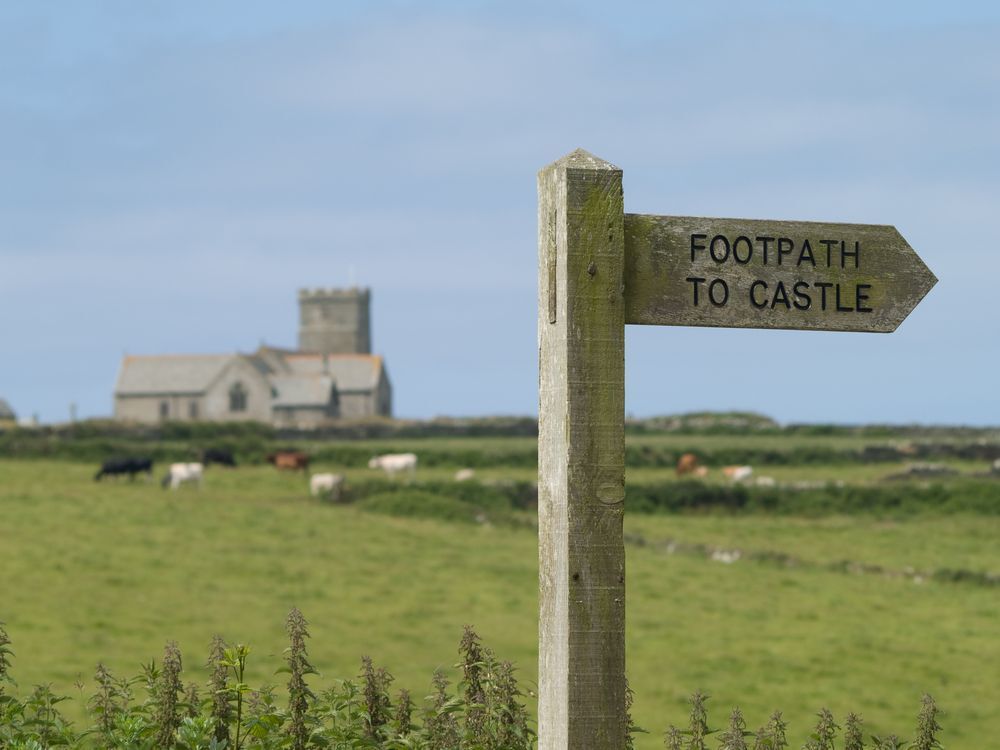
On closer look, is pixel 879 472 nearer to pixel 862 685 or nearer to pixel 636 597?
pixel 636 597

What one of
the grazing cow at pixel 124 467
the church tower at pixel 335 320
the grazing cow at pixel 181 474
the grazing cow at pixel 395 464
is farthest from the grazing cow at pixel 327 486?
the church tower at pixel 335 320

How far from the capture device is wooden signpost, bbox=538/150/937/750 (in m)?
5.44

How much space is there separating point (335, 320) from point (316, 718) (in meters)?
150

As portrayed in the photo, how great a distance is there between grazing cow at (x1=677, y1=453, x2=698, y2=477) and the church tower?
97650 mm

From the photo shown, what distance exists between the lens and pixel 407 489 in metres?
47.2

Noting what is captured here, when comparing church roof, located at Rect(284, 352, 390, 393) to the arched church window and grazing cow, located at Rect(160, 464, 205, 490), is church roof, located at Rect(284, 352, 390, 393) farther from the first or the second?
grazing cow, located at Rect(160, 464, 205, 490)

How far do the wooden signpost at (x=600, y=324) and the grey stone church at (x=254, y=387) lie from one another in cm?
10456

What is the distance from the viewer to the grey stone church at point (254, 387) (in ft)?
373

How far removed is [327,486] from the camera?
157 feet

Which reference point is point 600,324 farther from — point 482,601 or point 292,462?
point 292,462

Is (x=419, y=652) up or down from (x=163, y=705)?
down

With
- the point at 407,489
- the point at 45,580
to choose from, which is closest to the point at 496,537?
the point at 407,489

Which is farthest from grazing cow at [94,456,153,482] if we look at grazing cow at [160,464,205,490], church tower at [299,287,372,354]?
church tower at [299,287,372,354]

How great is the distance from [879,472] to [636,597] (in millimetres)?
32261
